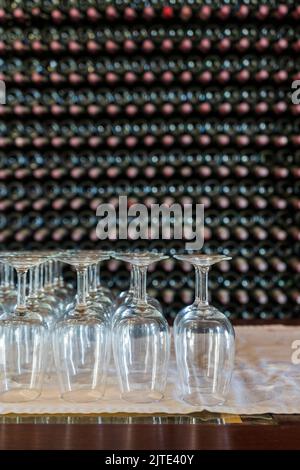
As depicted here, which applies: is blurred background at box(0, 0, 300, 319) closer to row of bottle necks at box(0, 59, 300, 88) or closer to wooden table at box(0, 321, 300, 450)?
row of bottle necks at box(0, 59, 300, 88)

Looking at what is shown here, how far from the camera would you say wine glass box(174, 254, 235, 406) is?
772 millimetres

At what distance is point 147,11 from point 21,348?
3.91 ft

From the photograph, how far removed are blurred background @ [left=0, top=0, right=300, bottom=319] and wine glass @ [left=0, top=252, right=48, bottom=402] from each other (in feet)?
3.04

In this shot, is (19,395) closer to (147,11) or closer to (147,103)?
(147,103)

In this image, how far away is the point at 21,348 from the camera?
80 cm

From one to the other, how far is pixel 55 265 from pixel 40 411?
51 centimetres

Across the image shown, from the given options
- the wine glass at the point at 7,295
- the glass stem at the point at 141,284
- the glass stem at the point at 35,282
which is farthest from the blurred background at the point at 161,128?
the glass stem at the point at 141,284

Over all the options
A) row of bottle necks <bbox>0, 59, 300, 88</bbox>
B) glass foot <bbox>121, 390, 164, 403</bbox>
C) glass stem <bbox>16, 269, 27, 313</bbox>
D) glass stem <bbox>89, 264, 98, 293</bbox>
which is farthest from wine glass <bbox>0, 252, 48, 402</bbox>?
row of bottle necks <bbox>0, 59, 300, 88</bbox>

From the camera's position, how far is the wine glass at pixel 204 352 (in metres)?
0.77

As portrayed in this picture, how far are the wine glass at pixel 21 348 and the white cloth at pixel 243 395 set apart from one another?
0.08ft

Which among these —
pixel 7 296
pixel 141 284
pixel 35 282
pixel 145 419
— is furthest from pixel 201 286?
pixel 7 296

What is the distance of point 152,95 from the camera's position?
68.3 inches

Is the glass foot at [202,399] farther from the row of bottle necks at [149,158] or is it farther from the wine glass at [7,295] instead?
the row of bottle necks at [149,158]

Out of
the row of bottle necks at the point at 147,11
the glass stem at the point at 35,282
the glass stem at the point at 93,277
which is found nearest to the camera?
the glass stem at the point at 35,282
